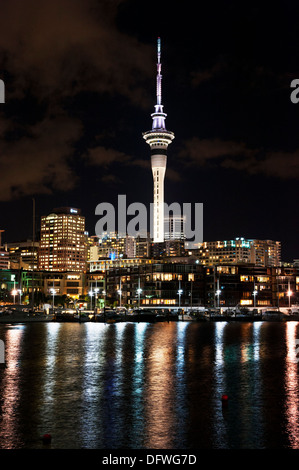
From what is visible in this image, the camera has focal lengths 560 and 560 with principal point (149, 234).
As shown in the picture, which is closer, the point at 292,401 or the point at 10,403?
the point at 10,403

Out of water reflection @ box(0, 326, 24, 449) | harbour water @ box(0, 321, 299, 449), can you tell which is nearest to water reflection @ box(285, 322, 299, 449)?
harbour water @ box(0, 321, 299, 449)

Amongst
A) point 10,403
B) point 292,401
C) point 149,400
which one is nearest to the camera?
point 10,403

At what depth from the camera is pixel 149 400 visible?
3428cm

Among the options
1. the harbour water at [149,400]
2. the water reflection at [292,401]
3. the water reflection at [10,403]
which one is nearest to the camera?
the water reflection at [10,403]

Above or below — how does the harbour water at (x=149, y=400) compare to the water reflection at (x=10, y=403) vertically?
below

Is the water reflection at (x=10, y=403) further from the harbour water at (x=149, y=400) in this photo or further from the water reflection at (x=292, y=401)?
the water reflection at (x=292, y=401)

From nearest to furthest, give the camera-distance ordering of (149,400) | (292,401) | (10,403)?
(10,403) → (292,401) → (149,400)

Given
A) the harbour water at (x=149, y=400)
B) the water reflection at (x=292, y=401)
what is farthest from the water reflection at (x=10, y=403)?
the water reflection at (x=292, y=401)

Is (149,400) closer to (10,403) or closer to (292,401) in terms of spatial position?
(10,403)

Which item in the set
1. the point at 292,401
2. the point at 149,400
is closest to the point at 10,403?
the point at 149,400

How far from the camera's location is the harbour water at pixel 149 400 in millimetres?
25656

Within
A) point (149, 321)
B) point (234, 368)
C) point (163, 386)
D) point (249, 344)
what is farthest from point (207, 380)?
point (149, 321)
